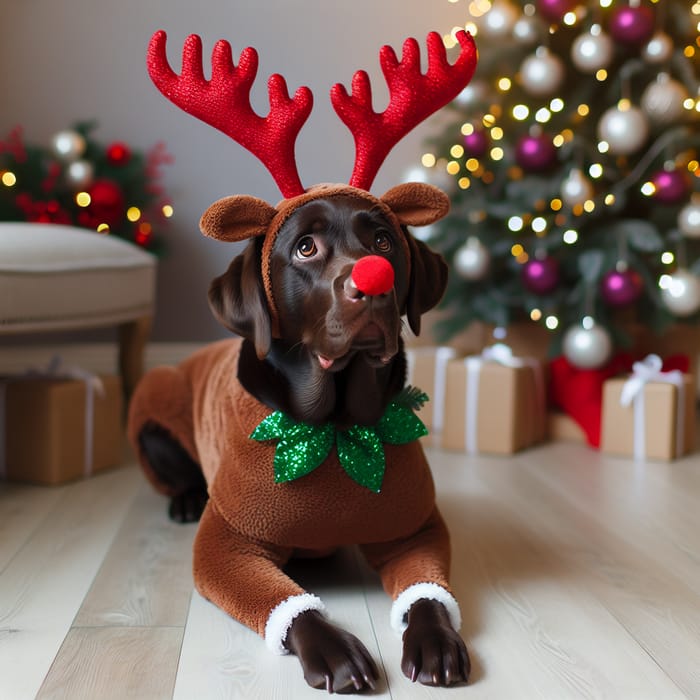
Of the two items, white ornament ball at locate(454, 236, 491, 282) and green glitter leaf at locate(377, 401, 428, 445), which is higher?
white ornament ball at locate(454, 236, 491, 282)

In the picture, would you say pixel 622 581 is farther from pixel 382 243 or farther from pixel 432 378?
pixel 432 378

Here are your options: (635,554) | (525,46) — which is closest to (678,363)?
(525,46)

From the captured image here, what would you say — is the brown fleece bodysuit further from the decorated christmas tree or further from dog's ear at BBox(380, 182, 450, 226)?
the decorated christmas tree

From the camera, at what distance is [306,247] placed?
1259mm

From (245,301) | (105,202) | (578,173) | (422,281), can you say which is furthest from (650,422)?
(105,202)

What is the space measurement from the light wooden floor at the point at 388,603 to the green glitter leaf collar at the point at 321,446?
0.75 ft

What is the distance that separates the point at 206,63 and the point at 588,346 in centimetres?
180

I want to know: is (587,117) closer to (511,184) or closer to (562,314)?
(511,184)

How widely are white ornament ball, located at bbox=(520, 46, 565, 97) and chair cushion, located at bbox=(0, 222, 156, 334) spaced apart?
1.30 metres

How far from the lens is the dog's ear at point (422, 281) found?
136cm

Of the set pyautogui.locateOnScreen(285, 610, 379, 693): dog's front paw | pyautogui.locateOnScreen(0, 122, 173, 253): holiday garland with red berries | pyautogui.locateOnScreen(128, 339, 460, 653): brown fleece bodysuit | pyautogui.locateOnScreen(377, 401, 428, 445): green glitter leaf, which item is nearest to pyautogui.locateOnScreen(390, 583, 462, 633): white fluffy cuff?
pyautogui.locateOnScreen(128, 339, 460, 653): brown fleece bodysuit

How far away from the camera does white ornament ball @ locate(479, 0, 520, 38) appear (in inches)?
108

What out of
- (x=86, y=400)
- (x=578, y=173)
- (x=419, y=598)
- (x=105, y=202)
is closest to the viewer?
(x=419, y=598)

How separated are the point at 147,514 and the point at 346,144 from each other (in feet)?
6.59
